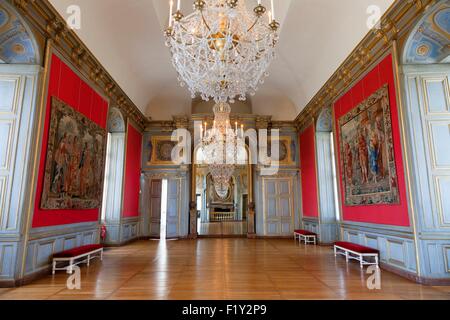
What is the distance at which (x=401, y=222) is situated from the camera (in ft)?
14.0

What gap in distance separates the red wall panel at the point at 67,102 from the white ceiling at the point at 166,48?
0.86m

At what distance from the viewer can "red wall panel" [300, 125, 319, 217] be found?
8.67 m

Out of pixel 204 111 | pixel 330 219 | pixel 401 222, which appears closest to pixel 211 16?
pixel 401 222

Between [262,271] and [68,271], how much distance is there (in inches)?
136

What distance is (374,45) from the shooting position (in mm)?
4891

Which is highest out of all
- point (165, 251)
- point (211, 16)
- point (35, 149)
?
point (211, 16)

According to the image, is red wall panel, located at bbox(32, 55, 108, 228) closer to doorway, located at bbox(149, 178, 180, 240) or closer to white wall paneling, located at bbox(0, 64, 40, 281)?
white wall paneling, located at bbox(0, 64, 40, 281)

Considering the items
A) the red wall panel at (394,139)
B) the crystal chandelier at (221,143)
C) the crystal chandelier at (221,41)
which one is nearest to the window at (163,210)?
the crystal chandelier at (221,143)

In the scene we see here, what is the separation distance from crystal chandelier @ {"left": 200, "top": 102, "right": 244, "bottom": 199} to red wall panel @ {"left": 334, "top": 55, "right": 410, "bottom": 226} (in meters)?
3.05

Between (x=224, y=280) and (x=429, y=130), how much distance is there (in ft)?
13.5

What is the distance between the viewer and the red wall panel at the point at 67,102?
4211mm

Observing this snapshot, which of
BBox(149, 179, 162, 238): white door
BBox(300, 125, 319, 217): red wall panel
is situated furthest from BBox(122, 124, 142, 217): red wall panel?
BBox(300, 125, 319, 217): red wall panel
